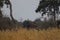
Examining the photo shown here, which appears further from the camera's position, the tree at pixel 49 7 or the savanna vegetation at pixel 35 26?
the tree at pixel 49 7

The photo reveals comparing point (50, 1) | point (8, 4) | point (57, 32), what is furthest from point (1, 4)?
point (57, 32)

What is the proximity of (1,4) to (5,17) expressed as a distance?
18.9 ft

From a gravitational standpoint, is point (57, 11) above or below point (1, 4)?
below

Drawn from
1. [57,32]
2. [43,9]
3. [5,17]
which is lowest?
[43,9]

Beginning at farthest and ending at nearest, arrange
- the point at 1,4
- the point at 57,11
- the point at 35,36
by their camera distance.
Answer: the point at 57,11
the point at 1,4
the point at 35,36

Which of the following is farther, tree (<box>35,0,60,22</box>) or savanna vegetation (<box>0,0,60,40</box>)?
tree (<box>35,0,60,22</box>)

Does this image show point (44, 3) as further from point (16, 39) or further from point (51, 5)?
point (16, 39)

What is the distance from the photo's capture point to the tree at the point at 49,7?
1495 inches

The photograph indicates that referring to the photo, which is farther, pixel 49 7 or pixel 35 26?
pixel 49 7

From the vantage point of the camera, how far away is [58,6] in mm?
38281

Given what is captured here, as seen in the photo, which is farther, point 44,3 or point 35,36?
point 44,3

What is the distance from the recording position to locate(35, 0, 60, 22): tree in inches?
1495

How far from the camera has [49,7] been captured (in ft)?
128

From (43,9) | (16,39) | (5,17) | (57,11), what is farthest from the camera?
(43,9)
